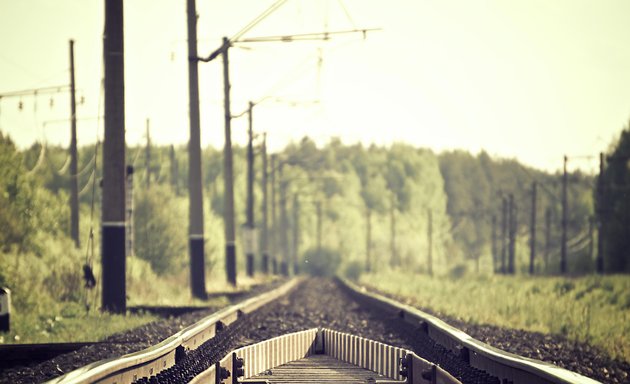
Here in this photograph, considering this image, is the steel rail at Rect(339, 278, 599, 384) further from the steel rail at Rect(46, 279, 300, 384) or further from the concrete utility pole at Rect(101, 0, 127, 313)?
the concrete utility pole at Rect(101, 0, 127, 313)

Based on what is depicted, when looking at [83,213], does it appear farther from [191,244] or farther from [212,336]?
[212,336]

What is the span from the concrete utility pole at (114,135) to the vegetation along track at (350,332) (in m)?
3.25

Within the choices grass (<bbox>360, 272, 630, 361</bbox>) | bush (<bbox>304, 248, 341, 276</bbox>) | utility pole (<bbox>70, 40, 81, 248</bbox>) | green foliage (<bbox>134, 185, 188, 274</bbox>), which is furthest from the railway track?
bush (<bbox>304, 248, 341, 276</bbox>)

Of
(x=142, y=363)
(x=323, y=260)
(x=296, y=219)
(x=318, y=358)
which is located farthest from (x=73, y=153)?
(x=323, y=260)

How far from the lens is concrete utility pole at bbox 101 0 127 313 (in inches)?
931

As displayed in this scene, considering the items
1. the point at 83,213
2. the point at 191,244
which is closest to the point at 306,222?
the point at 83,213

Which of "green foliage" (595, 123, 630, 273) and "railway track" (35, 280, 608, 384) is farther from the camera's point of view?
"green foliage" (595, 123, 630, 273)

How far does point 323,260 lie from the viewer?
115750mm

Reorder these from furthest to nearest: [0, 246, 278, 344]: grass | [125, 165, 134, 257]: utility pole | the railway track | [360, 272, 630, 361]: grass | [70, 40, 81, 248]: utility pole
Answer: [70, 40, 81, 248]: utility pole, [125, 165, 134, 257]: utility pole, [360, 272, 630, 361]: grass, [0, 246, 278, 344]: grass, the railway track

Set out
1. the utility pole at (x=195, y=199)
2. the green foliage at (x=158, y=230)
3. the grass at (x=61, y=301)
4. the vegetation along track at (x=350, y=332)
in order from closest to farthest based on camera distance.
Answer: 1. the vegetation along track at (x=350, y=332)
2. the grass at (x=61, y=301)
3. the utility pole at (x=195, y=199)
4. the green foliage at (x=158, y=230)

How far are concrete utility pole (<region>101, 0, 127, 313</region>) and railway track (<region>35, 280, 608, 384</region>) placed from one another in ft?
10.3

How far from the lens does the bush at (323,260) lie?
115 metres

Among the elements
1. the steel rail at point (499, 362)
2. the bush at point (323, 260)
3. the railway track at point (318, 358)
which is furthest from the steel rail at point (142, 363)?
the bush at point (323, 260)

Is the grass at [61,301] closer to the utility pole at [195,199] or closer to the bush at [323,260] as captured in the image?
the utility pole at [195,199]
